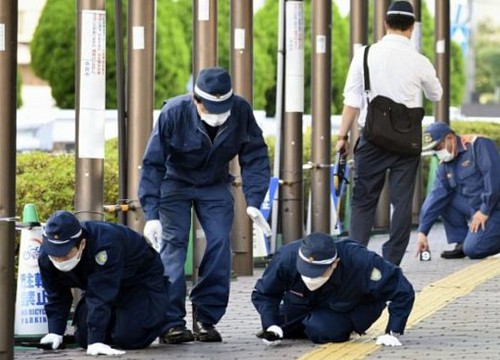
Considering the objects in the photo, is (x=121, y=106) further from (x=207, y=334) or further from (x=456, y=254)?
(x=456, y=254)

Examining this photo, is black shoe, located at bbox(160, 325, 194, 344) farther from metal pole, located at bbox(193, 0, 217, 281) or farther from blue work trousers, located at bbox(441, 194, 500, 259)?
blue work trousers, located at bbox(441, 194, 500, 259)

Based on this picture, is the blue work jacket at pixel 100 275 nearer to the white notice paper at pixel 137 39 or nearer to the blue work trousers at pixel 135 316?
the blue work trousers at pixel 135 316

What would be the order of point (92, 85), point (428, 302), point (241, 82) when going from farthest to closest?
1. point (241, 82)
2. point (428, 302)
3. point (92, 85)

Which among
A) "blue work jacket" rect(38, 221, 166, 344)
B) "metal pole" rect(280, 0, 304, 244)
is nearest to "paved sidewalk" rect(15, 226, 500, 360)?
"blue work jacket" rect(38, 221, 166, 344)

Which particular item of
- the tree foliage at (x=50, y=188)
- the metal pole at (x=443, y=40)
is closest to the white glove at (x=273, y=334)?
the tree foliage at (x=50, y=188)

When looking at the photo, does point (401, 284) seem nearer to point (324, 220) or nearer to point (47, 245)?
point (47, 245)

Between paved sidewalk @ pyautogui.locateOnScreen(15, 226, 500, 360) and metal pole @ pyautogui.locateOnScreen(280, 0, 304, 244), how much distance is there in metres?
1.95

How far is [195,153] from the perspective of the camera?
996 centimetres

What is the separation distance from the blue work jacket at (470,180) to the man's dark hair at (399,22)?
308 centimetres

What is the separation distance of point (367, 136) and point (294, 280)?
106 inches

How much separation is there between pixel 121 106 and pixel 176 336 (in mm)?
2742

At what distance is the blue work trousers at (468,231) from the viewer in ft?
50.8

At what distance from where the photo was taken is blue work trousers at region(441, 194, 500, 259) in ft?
50.8

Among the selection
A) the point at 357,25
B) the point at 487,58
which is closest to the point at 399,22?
the point at 357,25
